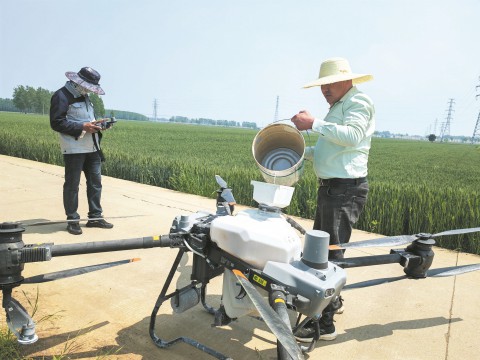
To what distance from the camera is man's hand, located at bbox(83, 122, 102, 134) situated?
456 centimetres

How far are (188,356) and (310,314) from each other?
1.19 m

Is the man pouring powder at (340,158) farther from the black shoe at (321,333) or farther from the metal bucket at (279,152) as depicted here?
the metal bucket at (279,152)

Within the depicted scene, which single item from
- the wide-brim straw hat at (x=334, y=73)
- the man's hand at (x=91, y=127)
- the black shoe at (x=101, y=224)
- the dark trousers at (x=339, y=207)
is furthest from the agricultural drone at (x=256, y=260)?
the black shoe at (x=101, y=224)

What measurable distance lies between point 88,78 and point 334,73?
3183 mm

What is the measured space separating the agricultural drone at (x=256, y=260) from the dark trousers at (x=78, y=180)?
120 inches

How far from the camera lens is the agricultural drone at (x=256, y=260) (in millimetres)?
1574

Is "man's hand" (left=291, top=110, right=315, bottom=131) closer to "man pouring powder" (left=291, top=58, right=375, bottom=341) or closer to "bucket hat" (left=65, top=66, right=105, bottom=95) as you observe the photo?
"man pouring powder" (left=291, top=58, right=375, bottom=341)

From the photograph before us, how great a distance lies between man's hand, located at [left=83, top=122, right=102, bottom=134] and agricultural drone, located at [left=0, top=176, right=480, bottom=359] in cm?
296

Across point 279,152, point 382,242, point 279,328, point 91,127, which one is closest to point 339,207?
point 382,242

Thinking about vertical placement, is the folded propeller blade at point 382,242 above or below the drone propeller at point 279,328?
above

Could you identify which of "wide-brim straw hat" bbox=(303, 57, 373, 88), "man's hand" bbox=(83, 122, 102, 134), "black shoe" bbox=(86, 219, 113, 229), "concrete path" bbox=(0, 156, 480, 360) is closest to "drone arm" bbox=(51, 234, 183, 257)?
"concrete path" bbox=(0, 156, 480, 360)

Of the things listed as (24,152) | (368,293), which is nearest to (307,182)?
(368,293)

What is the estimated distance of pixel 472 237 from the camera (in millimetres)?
4996

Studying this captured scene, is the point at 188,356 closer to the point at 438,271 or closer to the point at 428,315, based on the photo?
the point at 438,271
